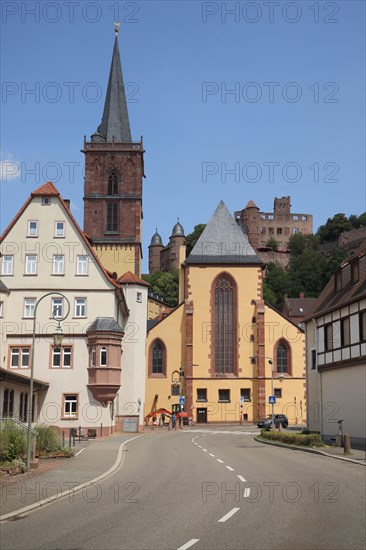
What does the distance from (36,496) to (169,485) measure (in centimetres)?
369

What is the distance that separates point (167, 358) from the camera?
6906 cm

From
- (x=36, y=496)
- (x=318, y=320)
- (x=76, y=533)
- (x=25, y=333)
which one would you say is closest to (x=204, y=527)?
(x=76, y=533)

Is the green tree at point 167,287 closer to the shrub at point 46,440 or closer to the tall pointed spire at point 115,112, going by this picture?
the tall pointed spire at point 115,112

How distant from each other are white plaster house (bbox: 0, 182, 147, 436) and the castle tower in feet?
388

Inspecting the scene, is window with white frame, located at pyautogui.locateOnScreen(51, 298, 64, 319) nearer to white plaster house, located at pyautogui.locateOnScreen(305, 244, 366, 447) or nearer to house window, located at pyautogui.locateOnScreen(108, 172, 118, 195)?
white plaster house, located at pyautogui.locateOnScreen(305, 244, 366, 447)

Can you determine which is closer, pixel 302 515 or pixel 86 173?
pixel 302 515

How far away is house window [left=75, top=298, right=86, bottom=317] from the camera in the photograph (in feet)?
149

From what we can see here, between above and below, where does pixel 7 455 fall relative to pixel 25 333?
below

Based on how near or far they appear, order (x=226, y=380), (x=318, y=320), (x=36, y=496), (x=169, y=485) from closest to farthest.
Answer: (x=36, y=496), (x=169, y=485), (x=318, y=320), (x=226, y=380)

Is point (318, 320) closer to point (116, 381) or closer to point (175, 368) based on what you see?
point (116, 381)

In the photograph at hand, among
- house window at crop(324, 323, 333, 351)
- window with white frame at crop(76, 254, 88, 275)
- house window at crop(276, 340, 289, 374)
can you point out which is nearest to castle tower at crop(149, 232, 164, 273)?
house window at crop(276, 340, 289, 374)

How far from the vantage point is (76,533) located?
10.3 meters

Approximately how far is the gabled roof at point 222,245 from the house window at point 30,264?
89.0 ft

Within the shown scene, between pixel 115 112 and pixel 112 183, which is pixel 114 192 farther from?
pixel 115 112
